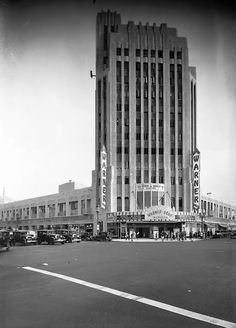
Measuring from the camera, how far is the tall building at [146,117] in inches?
2578

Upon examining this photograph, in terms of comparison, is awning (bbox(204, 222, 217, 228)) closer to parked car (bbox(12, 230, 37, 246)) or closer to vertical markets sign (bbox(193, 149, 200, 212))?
vertical markets sign (bbox(193, 149, 200, 212))

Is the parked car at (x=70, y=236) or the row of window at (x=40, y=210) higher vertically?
the row of window at (x=40, y=210)

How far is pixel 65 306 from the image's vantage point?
24.6ft

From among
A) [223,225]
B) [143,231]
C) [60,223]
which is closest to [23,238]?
[143,231]

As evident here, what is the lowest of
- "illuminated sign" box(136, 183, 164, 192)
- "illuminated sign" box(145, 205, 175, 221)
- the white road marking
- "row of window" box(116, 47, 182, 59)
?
the white road marking

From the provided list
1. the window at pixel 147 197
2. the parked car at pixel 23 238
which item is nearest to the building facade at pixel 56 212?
the window at pixel 147 197

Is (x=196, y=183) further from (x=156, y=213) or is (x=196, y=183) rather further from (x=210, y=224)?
(x=210, y=224)

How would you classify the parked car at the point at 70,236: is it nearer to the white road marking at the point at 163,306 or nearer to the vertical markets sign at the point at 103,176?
the vertical markets sign at the point at 103,176

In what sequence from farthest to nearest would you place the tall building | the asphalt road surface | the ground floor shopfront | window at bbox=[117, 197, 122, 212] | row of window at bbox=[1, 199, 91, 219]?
1. row of window at bbox=[1, 199, 91, 219]
2. the ground floor shopfront
3. the tall building
4. window at bbox=[117, 197, 122, 212]
5. the asphalt road surface

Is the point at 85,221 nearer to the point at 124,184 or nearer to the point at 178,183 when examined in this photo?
the point at 124,184

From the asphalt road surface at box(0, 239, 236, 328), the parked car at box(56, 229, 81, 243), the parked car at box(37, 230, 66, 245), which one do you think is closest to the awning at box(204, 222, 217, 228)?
the parked car at box(56, 229, 81, 243)

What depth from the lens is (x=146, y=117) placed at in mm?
66875

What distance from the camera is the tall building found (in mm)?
65494

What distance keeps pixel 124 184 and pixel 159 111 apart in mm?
13807
